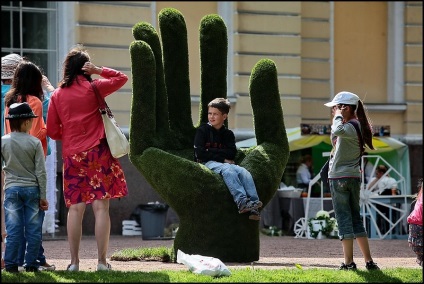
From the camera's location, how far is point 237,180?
1121 cm

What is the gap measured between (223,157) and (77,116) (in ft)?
6.21

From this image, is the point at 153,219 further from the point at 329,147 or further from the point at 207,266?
the point at 207,266

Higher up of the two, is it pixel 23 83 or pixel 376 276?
pixel 23 83

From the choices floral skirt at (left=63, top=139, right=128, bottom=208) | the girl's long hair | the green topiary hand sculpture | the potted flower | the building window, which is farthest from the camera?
the building window

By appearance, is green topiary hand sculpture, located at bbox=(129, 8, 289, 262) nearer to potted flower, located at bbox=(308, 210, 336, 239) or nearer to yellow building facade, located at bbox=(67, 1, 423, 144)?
potted flower, located at bbox=(308, 210, 336, 239)

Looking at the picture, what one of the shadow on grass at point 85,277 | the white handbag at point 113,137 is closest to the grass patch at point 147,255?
the white handbag at point 113,137

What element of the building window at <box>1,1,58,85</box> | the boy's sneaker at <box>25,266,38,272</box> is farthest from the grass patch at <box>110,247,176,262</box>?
the building window at <box>1,1,58,85</box>

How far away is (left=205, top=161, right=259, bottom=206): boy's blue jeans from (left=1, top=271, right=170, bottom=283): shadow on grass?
198 centimetres

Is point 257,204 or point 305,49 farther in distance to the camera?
point 305,49

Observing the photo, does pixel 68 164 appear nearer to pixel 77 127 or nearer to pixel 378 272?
pixel 77 127

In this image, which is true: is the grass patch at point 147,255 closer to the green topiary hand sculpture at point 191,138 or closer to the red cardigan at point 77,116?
the green topiary hand sculpture at point 191,138

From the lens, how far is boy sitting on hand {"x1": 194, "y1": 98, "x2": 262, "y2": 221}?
36.6 ft

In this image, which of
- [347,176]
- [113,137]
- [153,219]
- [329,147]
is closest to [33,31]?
[153,219]

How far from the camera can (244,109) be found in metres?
21.0
